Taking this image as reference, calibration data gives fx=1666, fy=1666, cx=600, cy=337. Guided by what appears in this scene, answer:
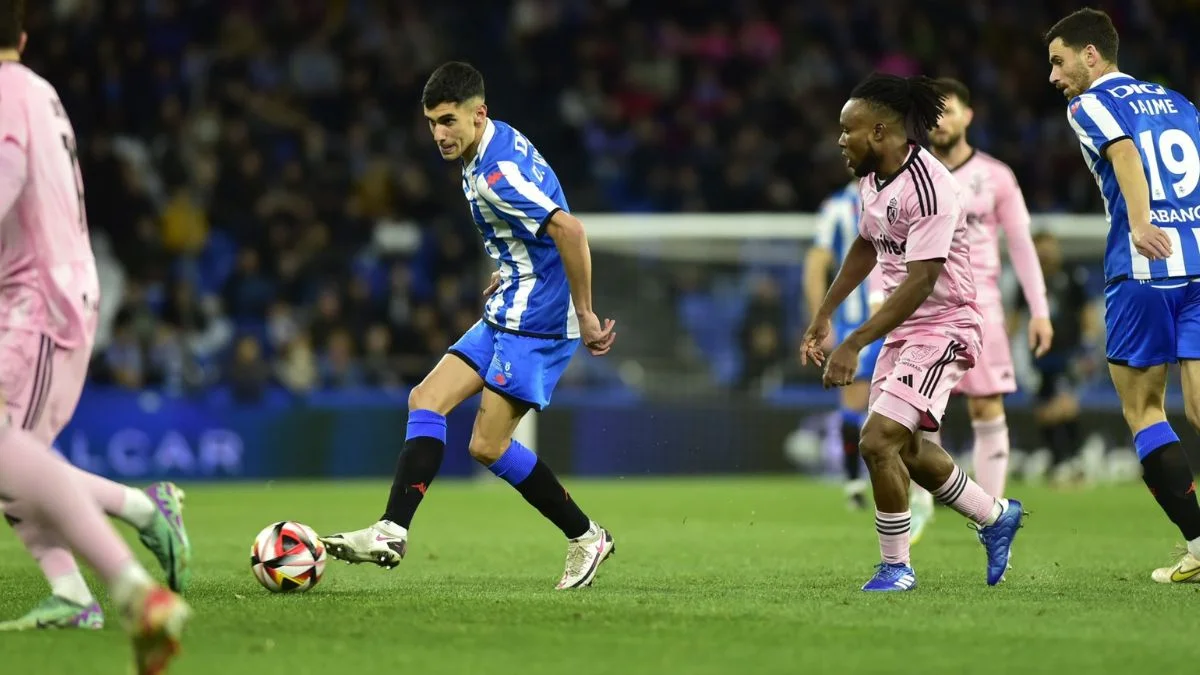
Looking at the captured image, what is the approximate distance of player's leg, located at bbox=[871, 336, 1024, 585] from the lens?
6.93m

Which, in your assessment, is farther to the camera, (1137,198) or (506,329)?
(506,329)

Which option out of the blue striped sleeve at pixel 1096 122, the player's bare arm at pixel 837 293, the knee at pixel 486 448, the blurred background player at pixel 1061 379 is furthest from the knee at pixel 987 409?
the blurred background player at pixel 1061 379

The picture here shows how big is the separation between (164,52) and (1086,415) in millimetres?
11719

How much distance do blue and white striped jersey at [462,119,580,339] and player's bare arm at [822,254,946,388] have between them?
129cm

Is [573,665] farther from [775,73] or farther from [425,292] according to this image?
[775,73]

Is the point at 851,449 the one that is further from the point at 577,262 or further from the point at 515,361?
the point at 577,262

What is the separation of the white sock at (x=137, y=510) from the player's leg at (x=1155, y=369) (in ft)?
13.5

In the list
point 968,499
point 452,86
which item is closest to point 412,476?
point 452,86

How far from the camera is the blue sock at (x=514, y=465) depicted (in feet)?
23.9

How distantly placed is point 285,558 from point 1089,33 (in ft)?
13.6

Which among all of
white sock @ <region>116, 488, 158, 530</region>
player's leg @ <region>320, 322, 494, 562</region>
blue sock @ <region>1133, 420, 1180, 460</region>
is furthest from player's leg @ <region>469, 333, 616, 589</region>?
blue sock @ <region>1133, 420, 1180, 460</region>

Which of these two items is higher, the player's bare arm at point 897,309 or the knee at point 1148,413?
the player's bare arm at point 897,309

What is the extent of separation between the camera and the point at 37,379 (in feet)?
17.1

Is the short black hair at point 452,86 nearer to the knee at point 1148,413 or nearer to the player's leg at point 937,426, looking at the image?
the player's leg at point 937,426
